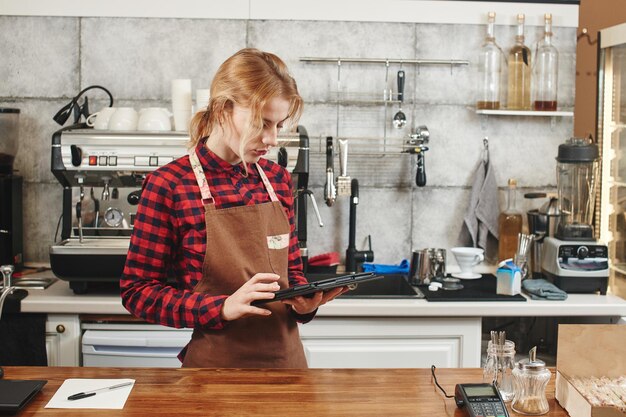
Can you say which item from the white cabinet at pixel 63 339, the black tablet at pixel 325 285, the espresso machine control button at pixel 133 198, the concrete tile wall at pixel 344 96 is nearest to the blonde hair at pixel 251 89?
the black tablet at pixel 325 285

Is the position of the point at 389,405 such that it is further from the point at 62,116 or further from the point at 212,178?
the point at 62,116

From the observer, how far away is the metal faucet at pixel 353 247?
349 centimetres

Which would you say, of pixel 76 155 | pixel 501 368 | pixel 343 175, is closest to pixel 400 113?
pixel 343 175

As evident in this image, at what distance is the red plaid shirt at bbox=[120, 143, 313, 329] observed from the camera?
6.64 ft

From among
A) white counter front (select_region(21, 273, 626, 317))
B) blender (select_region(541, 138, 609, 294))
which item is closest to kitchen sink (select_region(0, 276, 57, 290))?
white counter front (select_region(21, 273, 626, 317))

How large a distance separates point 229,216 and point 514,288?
150 centimetres

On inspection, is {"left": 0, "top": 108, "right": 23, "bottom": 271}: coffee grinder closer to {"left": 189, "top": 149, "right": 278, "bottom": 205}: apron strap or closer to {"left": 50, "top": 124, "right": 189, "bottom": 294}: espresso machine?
{"left": 50, "top": 124, "right": 189, "bottom": 294}: espresso machine

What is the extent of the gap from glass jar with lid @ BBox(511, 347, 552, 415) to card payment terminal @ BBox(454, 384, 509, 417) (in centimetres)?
6

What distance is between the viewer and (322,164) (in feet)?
12.1

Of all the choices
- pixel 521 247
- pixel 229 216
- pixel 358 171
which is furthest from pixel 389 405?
pixel 358 171

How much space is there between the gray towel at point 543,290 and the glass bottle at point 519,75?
0.87m

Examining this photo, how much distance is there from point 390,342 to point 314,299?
3.86 ft

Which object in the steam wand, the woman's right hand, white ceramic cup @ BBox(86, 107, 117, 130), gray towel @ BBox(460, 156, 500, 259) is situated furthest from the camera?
gray towel @ BBox(460, 156, 500, 259)

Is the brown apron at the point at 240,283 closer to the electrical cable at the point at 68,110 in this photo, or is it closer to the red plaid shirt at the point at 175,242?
the red plaid shirt at the point at 175,242
